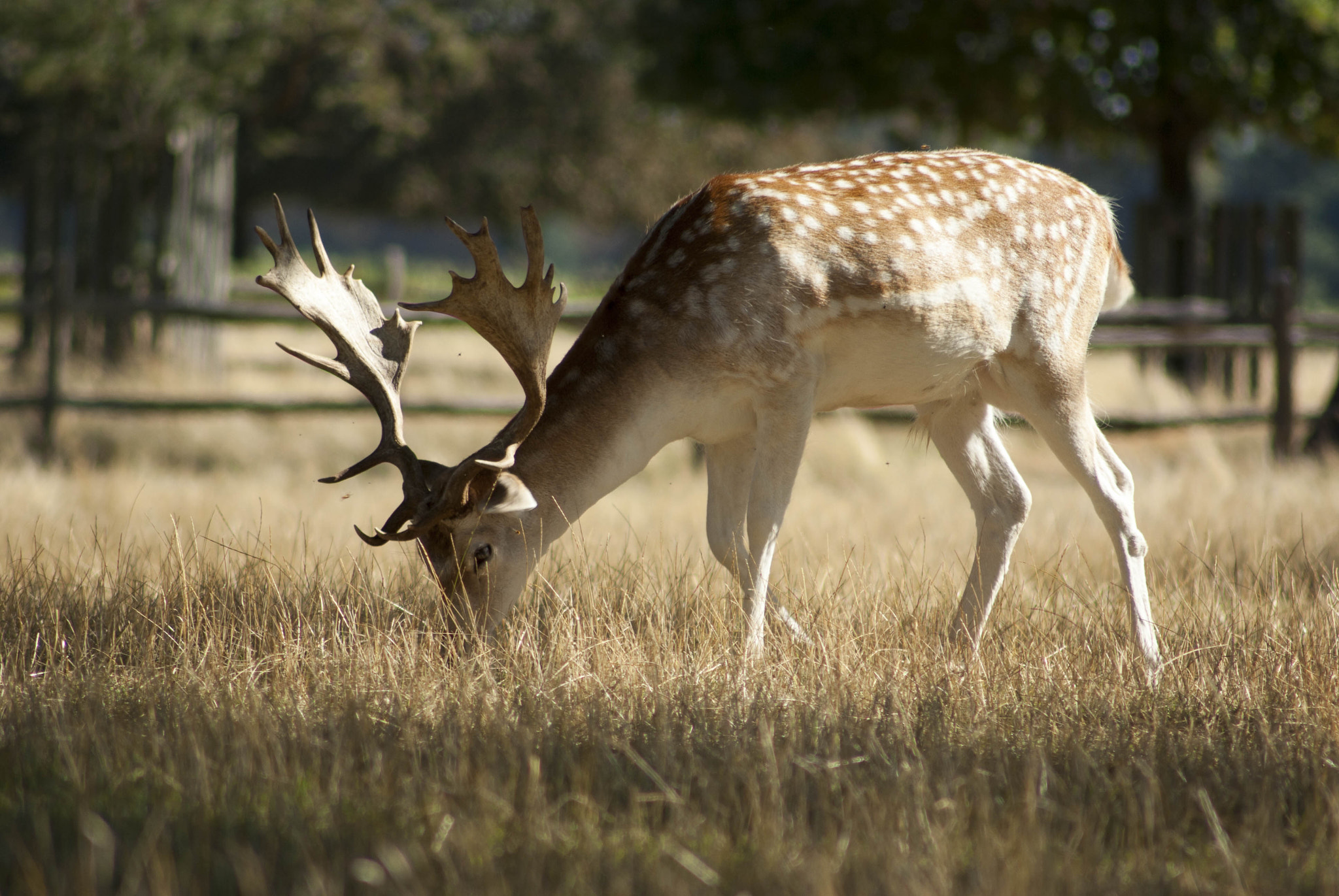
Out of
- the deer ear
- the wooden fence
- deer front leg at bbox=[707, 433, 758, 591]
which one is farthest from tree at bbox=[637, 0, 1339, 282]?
the deer ear

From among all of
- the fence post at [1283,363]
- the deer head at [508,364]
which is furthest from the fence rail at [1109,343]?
the deer head at [508,364]

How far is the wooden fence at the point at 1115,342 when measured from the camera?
9.74 meters

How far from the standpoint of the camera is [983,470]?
4707mm

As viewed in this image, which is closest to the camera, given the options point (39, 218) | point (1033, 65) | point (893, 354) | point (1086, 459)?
point (893, 354)

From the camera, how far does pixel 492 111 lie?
28328 mm

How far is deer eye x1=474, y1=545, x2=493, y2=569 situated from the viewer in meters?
3.99

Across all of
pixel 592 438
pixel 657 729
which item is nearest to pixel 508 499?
pixel 592 438

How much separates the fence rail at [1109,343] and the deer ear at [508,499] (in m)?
5.13

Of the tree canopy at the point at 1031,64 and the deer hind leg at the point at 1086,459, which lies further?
the tree canopy at the point at 1031,64

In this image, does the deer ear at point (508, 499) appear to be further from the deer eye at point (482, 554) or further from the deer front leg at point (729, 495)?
the deer front leg at point (729, 495)

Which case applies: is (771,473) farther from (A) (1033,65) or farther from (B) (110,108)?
(A) (1033,65)

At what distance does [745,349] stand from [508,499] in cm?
84

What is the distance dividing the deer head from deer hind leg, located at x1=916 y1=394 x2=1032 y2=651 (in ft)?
4.92

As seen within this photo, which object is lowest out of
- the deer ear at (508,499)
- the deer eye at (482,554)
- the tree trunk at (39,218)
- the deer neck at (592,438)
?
the deer eye at (482,554)
